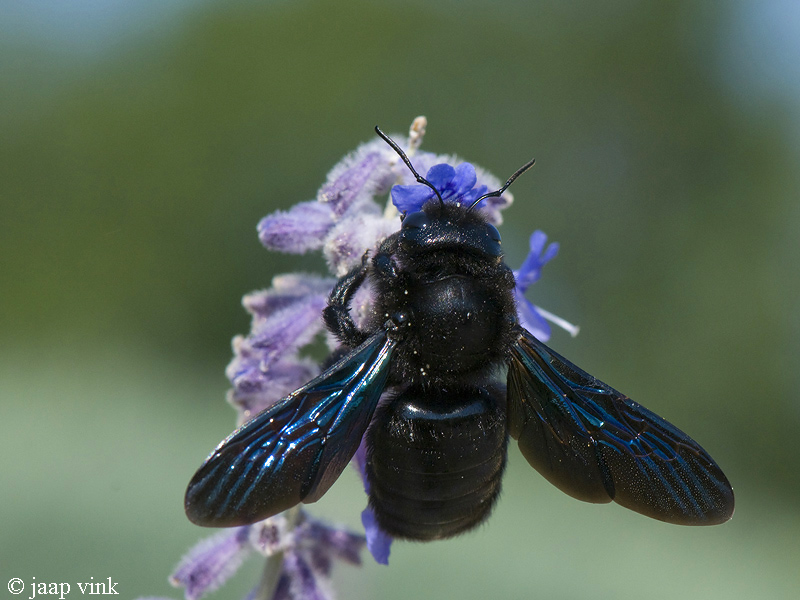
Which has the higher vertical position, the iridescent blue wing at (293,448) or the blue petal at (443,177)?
the blue petal at (443,177)

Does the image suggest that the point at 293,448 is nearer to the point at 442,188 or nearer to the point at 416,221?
the point at 416,221

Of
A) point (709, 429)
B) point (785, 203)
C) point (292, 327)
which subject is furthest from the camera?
point (785, 203)

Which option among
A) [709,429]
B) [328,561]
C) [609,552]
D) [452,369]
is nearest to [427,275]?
[452,369]

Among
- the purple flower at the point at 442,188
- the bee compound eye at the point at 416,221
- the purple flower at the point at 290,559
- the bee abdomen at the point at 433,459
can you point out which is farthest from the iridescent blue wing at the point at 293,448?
the purple flower at the point at 290,559

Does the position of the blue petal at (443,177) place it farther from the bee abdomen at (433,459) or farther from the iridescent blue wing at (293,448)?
the bee abdomen at (433,459)

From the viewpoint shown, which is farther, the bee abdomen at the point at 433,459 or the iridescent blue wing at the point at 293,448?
the bee abdomen at the point at 433,459

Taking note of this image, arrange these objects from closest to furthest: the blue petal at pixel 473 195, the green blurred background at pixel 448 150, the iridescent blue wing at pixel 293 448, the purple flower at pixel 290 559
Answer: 1. the iridescent blue wing at pixel 293 448
2. the blue petal at pixel 473 195
3. the purple flower at pixel 290 559
4. the green blurred background at pixel 448 150

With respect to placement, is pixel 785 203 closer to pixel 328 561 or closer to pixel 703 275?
pixel 703 275

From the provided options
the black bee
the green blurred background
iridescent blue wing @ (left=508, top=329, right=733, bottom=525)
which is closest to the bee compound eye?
the black bee
